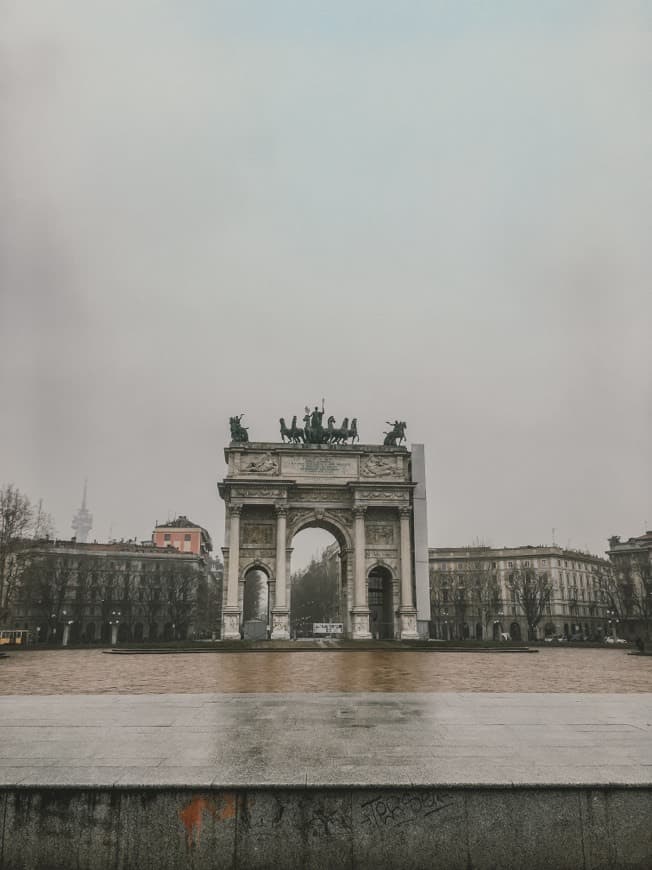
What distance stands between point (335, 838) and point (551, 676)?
57.2 feet

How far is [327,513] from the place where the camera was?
54250 millimetres

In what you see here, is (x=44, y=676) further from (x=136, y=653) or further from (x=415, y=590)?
(x=415, y=590)

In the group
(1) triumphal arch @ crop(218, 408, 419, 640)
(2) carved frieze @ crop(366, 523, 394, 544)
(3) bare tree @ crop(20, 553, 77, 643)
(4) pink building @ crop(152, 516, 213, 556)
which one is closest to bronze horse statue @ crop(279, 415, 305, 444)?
(1) triumphal arch @ crop(218, 408, 419, 640)

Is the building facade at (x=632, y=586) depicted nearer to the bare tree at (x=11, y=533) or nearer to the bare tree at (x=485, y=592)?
the bare tree at (x=485, y=592)

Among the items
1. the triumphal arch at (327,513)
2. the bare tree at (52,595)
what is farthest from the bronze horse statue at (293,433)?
the bare tree at (52,595)

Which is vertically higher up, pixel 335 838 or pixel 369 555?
pixel 369 555

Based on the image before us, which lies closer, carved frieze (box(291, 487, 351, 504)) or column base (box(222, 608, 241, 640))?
column base (box(222, 608, 241, 640))

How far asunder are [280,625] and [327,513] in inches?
378

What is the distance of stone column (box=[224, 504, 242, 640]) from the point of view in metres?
49.7

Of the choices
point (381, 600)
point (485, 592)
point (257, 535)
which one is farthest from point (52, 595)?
point (485, 592)

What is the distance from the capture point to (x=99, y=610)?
284 ft

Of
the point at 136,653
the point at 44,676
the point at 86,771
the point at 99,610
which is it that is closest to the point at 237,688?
the point at 44,676

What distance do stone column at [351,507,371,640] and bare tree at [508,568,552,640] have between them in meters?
26.9

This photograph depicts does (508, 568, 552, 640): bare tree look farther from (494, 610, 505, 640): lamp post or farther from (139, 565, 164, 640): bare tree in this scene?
(139, 565, 164, 640): bare tree
